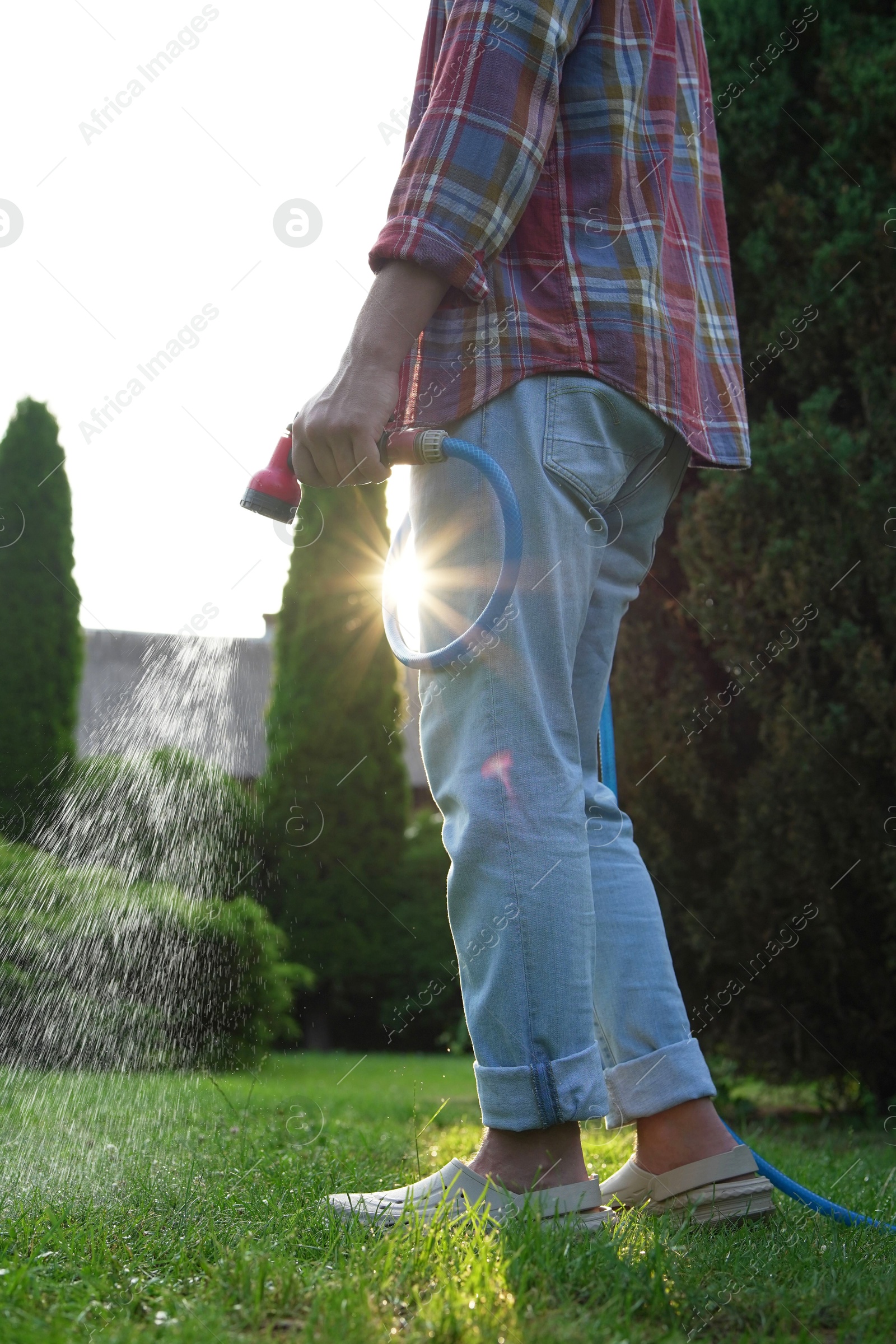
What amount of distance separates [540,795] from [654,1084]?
0.49m

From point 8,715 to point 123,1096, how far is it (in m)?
5.41

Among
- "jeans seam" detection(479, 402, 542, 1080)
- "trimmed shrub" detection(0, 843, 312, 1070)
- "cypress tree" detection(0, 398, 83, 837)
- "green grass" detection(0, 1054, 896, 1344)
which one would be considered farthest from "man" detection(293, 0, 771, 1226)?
"cypress tree" detection(0, 398, 83, 837)

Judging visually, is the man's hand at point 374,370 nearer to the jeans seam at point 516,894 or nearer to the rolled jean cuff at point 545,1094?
the jeans seam at point 516,894

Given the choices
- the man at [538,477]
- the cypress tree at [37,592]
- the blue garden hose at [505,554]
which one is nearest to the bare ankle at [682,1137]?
the man at [538,477]

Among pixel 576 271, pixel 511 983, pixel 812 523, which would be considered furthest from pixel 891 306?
pixel 511 983

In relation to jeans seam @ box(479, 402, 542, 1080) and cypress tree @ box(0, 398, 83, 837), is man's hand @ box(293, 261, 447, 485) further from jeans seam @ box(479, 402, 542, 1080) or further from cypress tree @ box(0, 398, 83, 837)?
cypress tree @ box(0, 398, 83, 837)

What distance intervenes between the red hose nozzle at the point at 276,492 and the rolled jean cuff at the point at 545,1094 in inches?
35.1

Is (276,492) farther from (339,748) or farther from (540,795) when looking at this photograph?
(339,748)

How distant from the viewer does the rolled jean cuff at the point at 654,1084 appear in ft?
5.12

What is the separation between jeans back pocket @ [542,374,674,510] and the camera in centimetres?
148

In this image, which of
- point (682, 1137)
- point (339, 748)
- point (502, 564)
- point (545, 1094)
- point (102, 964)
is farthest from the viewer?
point (339, 748)

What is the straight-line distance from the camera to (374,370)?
148 centimetres

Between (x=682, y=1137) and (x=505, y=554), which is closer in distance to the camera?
(x=505, y=554)

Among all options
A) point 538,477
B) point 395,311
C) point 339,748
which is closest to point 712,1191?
point 538,477
